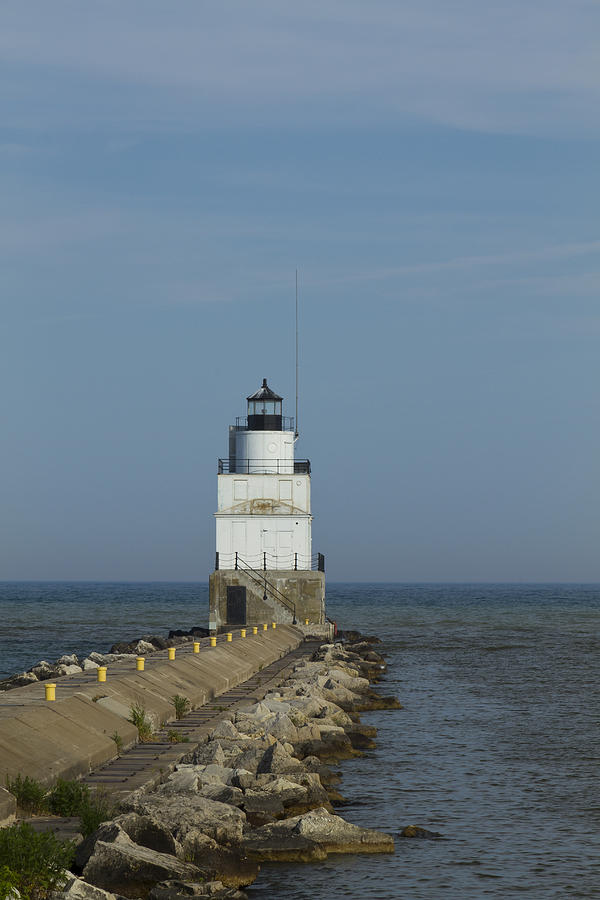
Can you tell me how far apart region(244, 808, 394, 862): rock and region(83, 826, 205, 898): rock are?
2.19 m

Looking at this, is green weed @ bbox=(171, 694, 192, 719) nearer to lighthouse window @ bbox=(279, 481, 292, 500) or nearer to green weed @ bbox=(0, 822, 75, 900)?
green weed @ bbox=(0, 822, 75, 900)

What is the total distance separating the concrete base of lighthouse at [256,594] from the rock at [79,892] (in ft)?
130

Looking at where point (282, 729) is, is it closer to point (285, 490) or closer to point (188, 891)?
point (188, 891)

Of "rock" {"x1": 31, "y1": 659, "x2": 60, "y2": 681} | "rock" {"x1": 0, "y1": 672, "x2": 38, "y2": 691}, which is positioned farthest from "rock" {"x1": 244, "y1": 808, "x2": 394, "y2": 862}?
"rock" {"x1": 0, "y1": 672, "x2": 38, "y2": 691}

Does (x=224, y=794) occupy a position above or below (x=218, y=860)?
above

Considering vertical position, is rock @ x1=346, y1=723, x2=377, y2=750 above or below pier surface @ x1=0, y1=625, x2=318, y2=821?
below

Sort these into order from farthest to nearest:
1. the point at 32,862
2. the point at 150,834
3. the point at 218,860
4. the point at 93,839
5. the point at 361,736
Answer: the point at 361,736, the point at 218,860, the point at 150,834, the point at 93,839, the point at 32,862

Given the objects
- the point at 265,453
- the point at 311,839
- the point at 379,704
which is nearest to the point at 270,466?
the point at 265,453

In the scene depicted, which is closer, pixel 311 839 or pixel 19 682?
pixel 311 839

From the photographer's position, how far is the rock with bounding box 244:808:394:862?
49.1 ft

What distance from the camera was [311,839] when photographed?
49.9ft

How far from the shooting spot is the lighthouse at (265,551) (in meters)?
52.6

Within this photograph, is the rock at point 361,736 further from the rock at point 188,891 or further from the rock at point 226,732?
the rock at point 188,891

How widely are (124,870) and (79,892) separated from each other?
1.02m
